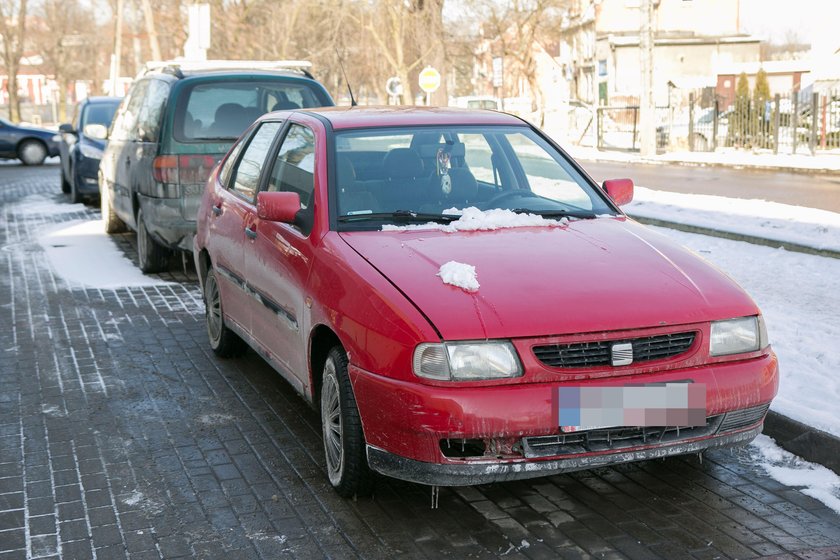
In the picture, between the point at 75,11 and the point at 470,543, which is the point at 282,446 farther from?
the point at 75,11

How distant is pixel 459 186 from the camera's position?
569 cm

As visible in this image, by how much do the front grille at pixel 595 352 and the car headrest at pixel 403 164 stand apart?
1682mm

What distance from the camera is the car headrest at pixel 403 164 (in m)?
5.65

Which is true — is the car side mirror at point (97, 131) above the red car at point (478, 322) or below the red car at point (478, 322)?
above

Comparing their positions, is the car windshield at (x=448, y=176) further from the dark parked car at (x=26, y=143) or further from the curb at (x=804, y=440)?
the dark parked car at (x=26, y=143)

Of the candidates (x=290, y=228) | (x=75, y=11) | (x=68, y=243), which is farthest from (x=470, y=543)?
(x=75, y=11)

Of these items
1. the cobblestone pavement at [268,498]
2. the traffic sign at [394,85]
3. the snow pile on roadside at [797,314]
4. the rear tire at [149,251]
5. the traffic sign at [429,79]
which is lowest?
the cobblestone pavement at [268,498]

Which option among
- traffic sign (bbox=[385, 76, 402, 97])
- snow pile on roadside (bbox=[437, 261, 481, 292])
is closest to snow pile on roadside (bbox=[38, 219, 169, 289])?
snow pile on roadside (bbox=[437, 261, 481, 292])

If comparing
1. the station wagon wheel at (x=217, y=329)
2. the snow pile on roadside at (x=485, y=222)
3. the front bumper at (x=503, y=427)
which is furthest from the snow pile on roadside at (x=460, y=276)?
the station wagon wheel at (x=217, y=329)

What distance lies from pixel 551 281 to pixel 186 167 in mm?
6163

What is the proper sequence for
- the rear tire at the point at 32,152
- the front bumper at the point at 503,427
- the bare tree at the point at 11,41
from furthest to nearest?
the bare tree at the point at 11,41 → the rear tire at the point at 32,152 → the front bumper at the point at 503,427

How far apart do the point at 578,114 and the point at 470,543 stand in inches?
1391

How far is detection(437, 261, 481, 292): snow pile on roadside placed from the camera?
4.47m

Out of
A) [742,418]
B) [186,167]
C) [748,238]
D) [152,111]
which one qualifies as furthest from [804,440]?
[152,111]
